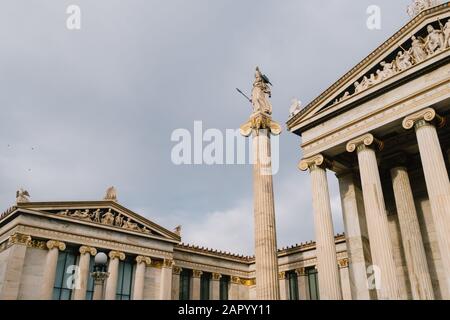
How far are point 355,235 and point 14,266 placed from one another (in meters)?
24.6

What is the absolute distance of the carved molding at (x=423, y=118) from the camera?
63.3 feet

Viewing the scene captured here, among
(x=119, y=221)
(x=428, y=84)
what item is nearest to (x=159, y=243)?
(x=119, y=221)

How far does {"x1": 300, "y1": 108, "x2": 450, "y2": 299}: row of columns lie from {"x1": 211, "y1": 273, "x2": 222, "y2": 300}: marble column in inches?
925

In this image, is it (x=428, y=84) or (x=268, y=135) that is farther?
(x=268, y=135)

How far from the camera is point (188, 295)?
42.6 meters

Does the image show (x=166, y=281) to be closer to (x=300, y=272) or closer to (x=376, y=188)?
(x=300, y=272)

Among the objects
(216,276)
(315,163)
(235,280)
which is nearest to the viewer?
(315,163)

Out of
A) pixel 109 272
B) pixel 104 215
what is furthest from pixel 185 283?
pixel 104 215

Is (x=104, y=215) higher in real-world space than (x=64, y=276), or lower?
higher

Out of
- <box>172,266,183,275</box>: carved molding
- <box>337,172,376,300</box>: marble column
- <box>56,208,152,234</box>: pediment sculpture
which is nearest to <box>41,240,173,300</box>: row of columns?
<box>172,266,183,275</box>: carved molding

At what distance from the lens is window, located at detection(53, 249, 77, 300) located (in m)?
34.9

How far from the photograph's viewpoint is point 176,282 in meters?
41.8
